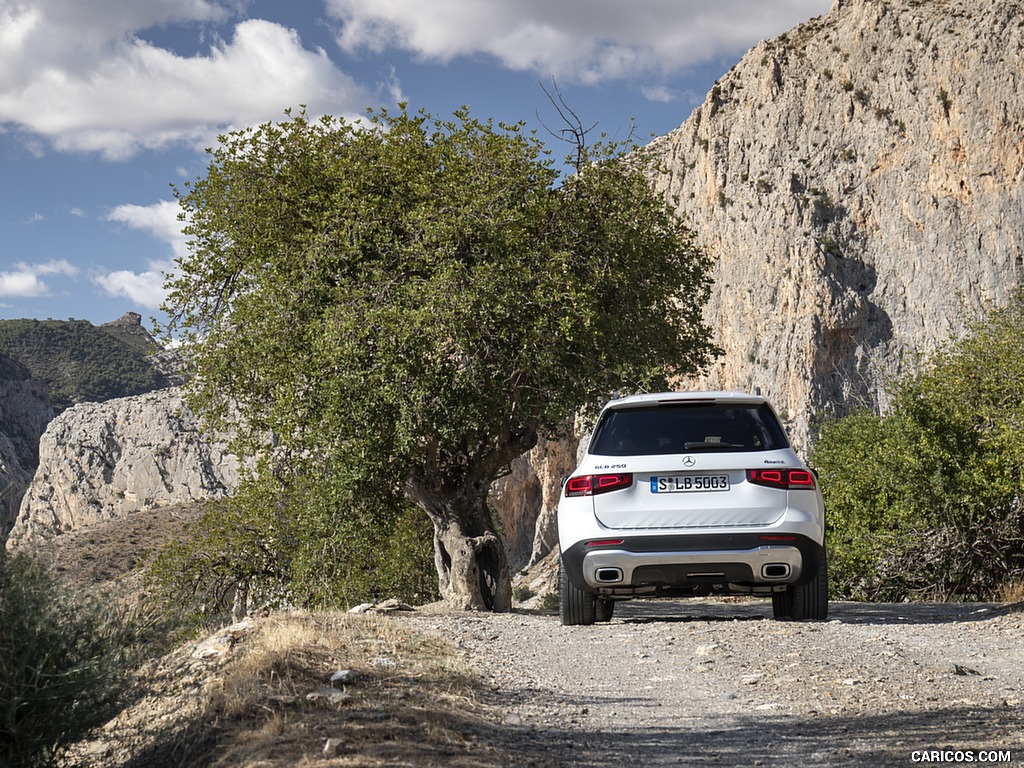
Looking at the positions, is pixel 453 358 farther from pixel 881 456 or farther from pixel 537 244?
pixel 881 456

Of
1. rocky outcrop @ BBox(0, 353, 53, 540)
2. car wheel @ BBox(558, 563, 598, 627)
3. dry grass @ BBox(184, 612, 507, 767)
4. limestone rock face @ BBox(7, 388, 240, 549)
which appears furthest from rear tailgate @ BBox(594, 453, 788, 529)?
rocky outcrop @ BBox(0, 353, 53, 540)

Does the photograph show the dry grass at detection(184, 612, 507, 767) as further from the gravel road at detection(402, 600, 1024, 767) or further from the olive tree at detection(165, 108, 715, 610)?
→ the olive tree at detection(165, 108, 715, 610)

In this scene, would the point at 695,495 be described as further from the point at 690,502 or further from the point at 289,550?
the point at 289,550

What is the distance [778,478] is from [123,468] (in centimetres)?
10266

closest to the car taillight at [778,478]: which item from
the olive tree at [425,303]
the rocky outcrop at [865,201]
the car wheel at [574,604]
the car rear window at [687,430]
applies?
the car rear window at [687,430]

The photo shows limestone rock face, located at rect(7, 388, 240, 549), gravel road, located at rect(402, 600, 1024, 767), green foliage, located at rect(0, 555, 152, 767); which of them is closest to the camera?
gravel road, located at rect(402, 600, 1024, 767)

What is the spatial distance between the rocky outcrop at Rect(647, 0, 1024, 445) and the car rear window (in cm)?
4482

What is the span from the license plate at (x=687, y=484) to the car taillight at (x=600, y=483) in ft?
0.77

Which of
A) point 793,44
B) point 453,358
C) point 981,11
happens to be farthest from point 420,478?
Result: point 793,44

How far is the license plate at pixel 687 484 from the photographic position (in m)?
9.05

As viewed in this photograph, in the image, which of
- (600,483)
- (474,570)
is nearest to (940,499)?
(474,570)

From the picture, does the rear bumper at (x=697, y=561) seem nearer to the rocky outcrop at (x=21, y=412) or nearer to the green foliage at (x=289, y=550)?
the green foliage at (x=289, y=550)

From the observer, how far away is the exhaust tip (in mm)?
9078

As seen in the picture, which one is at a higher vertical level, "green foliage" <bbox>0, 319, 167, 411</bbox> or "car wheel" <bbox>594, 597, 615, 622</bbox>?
"green foliage" <bbox>0, 319, 167, 411</bbox>
